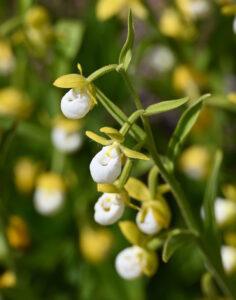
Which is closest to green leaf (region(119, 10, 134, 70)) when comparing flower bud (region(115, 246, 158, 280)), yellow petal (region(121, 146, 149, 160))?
yellow petal (region(121, 146, 149, 160))

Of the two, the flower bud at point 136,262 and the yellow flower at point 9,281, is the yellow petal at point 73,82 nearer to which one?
the flower bud at point 136,262

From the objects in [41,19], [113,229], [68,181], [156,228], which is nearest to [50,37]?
[41,19]

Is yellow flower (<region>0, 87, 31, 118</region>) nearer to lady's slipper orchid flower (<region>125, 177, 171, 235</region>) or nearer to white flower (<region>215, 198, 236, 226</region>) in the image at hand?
white flower (<region>215, 198, 236, 226</region>)

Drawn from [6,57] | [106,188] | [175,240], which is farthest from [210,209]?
[6,57]

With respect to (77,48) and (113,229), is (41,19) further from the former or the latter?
(113,229)

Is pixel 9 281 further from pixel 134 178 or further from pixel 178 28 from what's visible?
pixel 178 28

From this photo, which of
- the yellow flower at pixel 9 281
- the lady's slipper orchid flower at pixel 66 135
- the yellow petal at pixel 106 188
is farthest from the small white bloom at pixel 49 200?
the yellow petal at pixel 106 188
